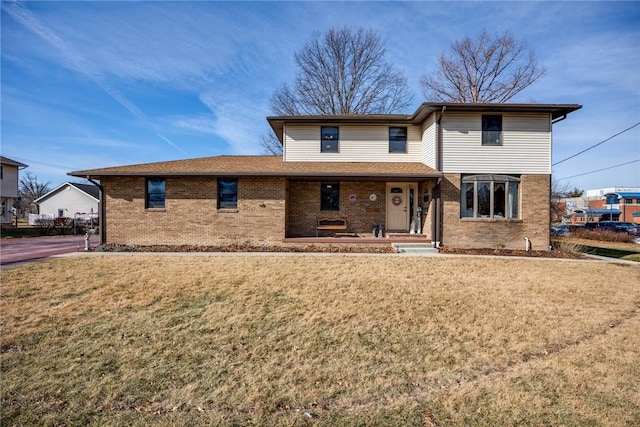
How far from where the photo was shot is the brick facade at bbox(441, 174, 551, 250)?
13125 millimetres

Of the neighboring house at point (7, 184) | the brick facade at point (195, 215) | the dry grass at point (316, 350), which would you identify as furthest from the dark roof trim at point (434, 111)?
the neighboring house at point (7, 184)

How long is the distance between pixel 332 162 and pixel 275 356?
Result: 451 inches

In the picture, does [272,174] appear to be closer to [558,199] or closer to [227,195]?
[227,195]

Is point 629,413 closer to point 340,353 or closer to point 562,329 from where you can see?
point 562,329

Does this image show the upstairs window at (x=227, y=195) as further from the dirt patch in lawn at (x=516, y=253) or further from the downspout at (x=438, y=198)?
the dirt patch in lawn at (x=516, y=253)

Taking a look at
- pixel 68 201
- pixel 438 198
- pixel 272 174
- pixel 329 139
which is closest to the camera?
pixel 272 174

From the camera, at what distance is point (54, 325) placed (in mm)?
5160

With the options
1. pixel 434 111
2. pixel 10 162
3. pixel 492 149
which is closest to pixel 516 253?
pixel 492 149

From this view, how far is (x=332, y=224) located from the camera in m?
14.3

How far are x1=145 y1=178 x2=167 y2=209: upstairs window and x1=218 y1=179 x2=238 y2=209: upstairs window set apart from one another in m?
2.30

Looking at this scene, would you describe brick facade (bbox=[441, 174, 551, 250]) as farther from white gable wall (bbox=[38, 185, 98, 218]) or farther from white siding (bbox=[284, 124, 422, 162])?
white gable wall (bbox=[38, 185, 98, 218])

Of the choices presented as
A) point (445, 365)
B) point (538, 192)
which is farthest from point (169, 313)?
point (538, 192)

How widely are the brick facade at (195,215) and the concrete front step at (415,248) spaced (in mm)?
4658

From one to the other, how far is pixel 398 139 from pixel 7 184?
105 ft
